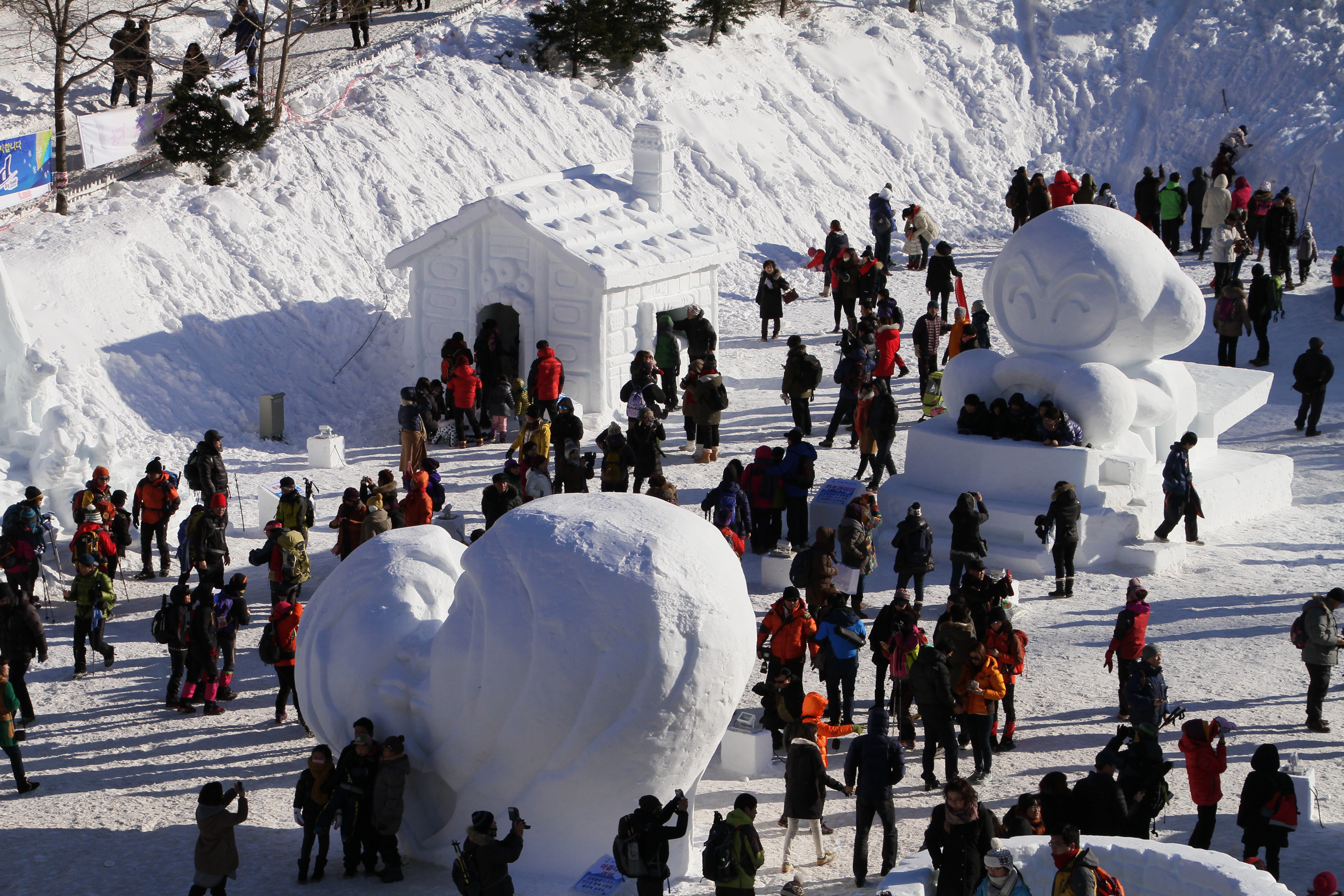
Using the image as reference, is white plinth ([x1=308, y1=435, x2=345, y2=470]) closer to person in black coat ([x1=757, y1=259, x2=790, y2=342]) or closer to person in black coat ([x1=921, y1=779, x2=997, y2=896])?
person in black coat ([x1=757, y1=259, x2=790, y2=342])

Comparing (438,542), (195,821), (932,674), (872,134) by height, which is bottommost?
(195,821)

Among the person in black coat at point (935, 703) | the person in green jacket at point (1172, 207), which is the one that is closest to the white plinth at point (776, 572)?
the person in black coat at point (935, 703)

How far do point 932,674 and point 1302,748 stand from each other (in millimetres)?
3083

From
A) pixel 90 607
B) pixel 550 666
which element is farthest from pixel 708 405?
pixel 550 666

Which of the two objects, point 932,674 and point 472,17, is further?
point 472,17

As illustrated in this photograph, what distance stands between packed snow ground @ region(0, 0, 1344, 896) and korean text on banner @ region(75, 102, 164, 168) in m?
0.82

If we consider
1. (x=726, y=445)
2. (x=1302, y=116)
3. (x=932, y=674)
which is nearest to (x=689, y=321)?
(x=726, y=445)

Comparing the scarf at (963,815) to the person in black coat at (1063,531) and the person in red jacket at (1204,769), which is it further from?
the person in black coat at (1063,531)

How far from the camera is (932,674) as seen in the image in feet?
37.1

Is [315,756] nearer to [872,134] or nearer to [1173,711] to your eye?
[1173,711]

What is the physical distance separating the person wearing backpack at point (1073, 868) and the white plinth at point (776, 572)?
22.5 ft

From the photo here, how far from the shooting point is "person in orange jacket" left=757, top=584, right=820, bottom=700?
12.5 m

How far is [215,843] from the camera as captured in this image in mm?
9820

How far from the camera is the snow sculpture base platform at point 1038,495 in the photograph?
16234 millimetres
